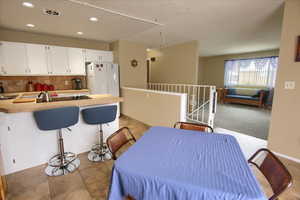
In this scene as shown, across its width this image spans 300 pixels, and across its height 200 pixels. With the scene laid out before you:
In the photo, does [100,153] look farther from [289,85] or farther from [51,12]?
[289,85]

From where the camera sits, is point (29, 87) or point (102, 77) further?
point (102, 77)

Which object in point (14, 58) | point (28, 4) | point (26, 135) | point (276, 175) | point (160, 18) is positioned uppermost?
point (160, 18)

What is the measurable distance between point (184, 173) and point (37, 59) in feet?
14.6

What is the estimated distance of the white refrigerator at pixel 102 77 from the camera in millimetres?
4219

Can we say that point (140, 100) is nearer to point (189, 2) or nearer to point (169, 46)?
point (189, 2)

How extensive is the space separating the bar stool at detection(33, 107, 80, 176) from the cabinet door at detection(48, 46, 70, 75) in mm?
2560

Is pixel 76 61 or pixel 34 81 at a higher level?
pixel 76 61

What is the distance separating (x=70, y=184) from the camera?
5.98ft

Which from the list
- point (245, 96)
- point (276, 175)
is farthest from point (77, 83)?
point (245, 96)

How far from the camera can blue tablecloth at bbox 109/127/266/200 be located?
79cm

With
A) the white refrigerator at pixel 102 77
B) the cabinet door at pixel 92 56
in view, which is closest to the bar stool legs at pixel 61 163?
the white refrigerator at pixel 102 77

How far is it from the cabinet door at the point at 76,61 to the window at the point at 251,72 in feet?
23.9

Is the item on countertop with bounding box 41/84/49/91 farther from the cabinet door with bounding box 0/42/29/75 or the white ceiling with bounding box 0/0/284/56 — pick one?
the white ceiling with bounding box 0/0/284/56

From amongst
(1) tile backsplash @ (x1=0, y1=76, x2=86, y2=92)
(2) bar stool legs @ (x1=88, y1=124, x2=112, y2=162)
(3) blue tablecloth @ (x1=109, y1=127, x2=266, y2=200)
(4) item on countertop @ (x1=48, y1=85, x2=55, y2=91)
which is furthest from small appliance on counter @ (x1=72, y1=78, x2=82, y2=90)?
(3) blue tablecloth @ (x1=109, y1=127, x2=266, y2=200)
